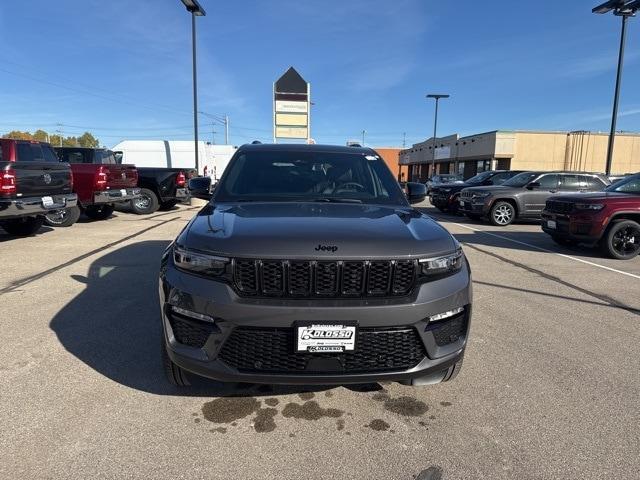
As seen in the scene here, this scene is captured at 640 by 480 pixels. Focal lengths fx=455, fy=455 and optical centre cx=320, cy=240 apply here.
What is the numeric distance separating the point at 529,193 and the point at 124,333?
12.8 meters

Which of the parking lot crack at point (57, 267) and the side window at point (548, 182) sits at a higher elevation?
the side window at point (548, 182)

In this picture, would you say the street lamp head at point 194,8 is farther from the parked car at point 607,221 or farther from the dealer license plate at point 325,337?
the dealer license plate at point 325,337

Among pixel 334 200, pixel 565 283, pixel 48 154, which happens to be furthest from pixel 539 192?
pixel 48 154

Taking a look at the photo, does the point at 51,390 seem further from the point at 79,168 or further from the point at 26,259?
the point at 79,168

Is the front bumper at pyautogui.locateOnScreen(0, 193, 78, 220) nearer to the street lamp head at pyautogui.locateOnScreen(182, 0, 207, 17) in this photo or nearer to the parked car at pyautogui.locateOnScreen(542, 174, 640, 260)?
the parked car at pyautogui.locateOnScreen(542, 174, 640, 260)

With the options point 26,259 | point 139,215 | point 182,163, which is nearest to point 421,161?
point 182,163

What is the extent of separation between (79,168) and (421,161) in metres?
51.4

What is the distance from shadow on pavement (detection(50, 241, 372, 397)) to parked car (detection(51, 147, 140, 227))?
559 cm

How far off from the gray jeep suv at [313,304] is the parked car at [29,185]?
667 cm

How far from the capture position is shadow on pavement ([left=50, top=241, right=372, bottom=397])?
316cm

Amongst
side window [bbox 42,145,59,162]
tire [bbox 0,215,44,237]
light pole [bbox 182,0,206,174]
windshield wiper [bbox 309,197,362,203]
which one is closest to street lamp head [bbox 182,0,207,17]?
light pole [bbox 182,0,206,174]

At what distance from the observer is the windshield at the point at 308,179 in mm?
3846

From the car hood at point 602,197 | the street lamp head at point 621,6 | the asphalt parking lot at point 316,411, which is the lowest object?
the asphalt parking lot at point 316,411

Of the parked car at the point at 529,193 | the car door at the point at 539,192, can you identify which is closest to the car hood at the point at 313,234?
the parked car at the point at 529,193
